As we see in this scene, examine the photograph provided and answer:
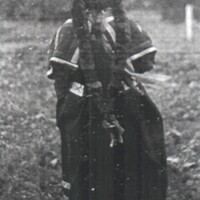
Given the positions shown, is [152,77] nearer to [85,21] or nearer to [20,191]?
[85,21]

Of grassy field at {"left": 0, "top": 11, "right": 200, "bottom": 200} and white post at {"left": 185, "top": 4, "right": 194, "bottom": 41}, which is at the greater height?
white post at {"left": 185, "top": 4, "right": 194, "bottom": 41}

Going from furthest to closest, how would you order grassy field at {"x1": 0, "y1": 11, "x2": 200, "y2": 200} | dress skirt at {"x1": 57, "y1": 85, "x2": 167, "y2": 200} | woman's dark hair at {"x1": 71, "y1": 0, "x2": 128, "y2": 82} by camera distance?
grassy field at {"x1": 0, "y1": 11, "x2": 200, "y2": 200}, dress skirt at {"x1": 57, "y1": 85, "x2": 167, "y2": 200}, woman's dark hair at {"x1": 71, "y1": 0, "x2": 128, "y2": 82}

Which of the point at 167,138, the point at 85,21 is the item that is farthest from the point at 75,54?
the point at 167,138

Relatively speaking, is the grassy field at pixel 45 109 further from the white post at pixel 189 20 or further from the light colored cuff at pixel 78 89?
the light colored cuff at pixel 78 89

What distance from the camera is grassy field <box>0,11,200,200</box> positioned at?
11.5ft

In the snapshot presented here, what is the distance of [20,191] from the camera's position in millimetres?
3709

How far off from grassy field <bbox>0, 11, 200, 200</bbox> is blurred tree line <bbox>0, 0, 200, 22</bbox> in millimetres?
49

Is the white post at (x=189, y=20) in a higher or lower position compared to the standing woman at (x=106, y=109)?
higher

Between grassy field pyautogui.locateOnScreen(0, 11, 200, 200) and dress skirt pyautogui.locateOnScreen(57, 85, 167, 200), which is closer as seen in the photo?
dress skirt pyautogui.locateOnScreen(57, 85, 167, 200)

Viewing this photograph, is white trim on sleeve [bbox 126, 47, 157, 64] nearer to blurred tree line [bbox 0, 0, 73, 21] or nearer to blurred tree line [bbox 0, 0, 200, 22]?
blurred tree line [bbox 0, 0, 200, 22]

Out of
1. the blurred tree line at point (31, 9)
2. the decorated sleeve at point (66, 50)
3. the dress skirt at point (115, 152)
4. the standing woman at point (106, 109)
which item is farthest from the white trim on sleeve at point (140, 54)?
the blurred tree line at point (31, 9)

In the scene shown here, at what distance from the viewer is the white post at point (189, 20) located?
11.6ft

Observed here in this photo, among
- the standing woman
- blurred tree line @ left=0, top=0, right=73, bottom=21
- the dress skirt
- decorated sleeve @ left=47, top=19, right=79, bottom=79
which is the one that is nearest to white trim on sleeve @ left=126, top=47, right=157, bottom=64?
the standing woman

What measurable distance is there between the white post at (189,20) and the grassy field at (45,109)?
4 cm
